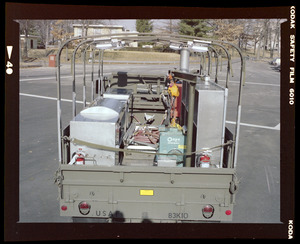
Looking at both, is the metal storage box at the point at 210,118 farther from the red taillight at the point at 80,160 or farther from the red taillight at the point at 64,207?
the red taillight at the point at 64,207

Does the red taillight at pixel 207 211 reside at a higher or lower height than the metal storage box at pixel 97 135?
lower

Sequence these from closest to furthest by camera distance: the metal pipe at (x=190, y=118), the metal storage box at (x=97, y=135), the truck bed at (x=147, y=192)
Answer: the truck bed at (x=147, y=192) → the metal storage box at (x=97, y=135) → the metal pipe at (x=190, y=118)

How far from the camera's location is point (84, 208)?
19.2ft

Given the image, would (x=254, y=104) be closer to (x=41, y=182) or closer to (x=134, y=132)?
(x=134, y=132)

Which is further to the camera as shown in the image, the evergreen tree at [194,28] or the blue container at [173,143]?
the evergreen tree at [194,28]

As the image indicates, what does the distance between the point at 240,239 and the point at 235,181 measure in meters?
1.64

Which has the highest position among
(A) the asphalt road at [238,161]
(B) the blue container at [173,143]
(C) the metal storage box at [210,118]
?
(C) the metal storage box at [210,118]

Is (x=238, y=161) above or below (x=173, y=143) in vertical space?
below

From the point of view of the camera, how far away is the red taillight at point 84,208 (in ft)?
19.1

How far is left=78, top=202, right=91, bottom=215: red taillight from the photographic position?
5836mm

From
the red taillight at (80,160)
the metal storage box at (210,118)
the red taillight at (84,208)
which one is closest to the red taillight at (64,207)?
the red taillight at (84,208)

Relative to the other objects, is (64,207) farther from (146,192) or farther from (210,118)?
(210,118)

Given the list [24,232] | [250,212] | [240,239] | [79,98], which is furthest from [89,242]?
[79,98]

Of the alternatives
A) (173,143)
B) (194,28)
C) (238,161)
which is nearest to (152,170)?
(173,143)
